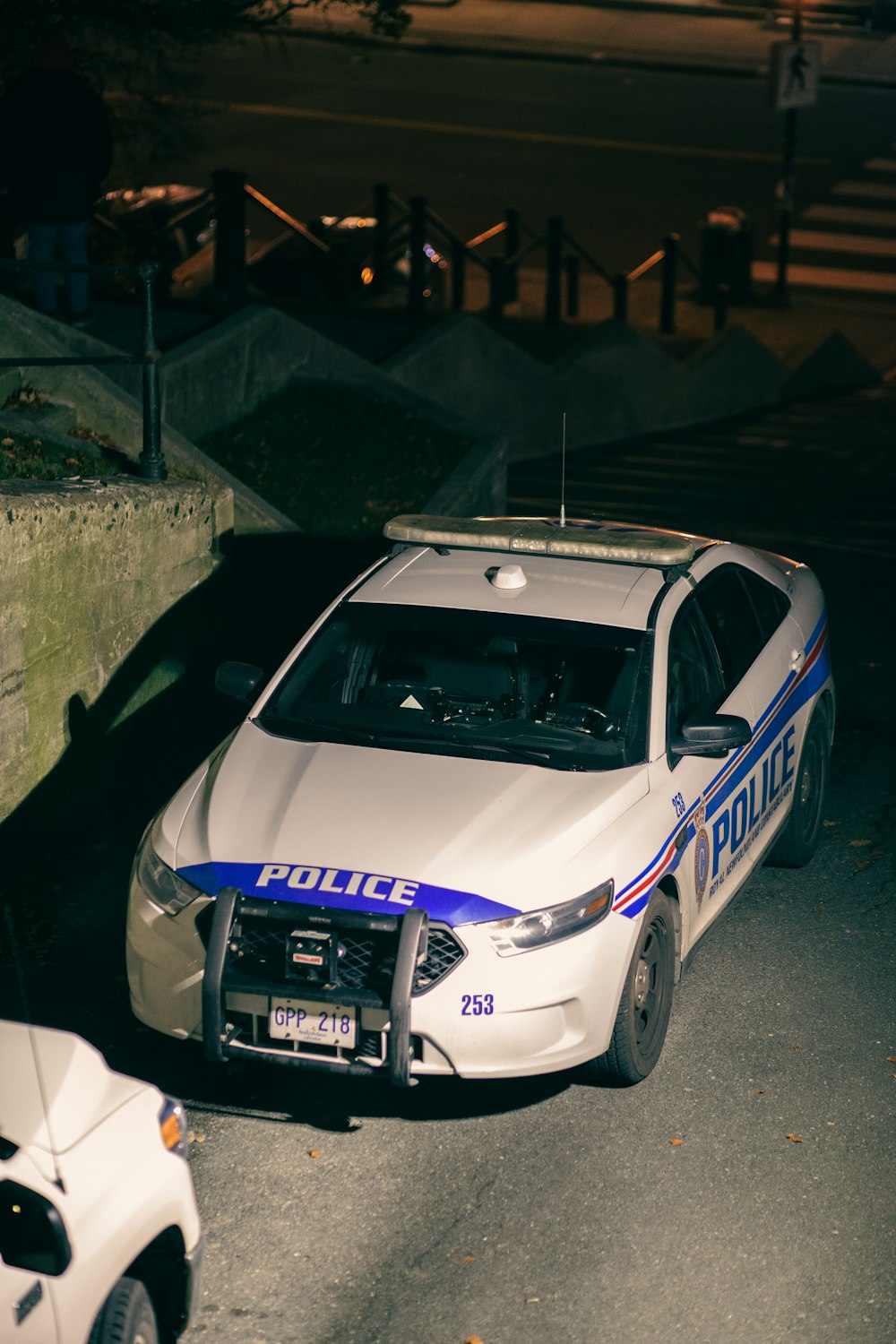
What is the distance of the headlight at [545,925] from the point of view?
223 inches

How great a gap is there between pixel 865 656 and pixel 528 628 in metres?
4.91

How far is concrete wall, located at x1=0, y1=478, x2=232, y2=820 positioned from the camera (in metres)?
7.97

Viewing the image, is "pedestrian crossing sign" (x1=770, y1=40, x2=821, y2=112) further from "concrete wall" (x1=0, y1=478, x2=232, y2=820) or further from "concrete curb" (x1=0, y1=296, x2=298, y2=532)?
"concrete wall" (x1=0, y1=478, x2=232, y2=820)

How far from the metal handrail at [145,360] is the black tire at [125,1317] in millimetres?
5343

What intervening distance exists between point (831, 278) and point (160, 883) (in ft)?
78.7

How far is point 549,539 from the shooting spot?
7281 mm

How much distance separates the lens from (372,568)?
7.51 m

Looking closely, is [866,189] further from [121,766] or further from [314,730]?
[314,730]

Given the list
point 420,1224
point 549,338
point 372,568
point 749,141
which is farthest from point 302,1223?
point 749,141

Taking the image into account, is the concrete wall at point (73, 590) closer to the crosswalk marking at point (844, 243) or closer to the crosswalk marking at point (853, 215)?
the crosswalk marking at point (844, 243)

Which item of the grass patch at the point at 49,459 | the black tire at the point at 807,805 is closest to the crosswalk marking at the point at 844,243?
the grass patch at the point at 49,459

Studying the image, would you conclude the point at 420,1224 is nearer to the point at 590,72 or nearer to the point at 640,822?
the point at 640,822

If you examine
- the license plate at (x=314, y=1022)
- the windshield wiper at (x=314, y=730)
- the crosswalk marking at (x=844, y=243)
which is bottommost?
the crosswalk marking at (x=844, y=243)

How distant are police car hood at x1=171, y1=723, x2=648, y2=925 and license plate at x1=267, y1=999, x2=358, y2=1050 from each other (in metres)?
0.32
